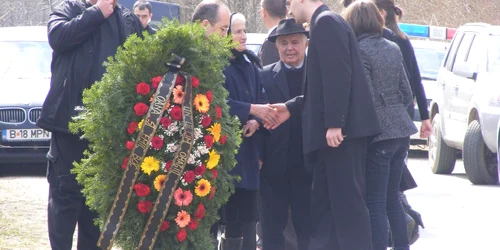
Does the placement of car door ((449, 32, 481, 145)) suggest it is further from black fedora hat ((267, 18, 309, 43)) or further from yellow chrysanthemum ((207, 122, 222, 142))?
yellow chrysanthemum ((207, 122, 222, 142))

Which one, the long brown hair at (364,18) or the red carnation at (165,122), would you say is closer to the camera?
the red carnation at (165,122)

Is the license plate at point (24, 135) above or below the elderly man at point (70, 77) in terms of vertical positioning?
below

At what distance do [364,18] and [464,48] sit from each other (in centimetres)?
672

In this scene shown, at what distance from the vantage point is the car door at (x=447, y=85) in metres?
13.0

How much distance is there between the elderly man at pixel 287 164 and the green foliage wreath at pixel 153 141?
1.35 metres

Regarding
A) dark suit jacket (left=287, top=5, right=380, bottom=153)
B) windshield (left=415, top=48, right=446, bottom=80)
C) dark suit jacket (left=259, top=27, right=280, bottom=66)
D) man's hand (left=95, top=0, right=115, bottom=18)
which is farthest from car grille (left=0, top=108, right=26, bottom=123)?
windshield (left=415, top=48, right=446, bottom=80)

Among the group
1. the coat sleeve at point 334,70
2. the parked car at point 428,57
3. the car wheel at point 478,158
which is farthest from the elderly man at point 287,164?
the parked car at point 428,57

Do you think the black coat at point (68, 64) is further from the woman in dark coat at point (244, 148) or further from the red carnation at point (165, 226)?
the red carnation at point (165, 226)

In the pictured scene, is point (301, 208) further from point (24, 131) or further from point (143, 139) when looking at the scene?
point (24, 131)

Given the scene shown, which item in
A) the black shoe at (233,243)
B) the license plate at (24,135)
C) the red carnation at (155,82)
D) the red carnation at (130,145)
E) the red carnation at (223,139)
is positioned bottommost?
the license plate at (24,135)

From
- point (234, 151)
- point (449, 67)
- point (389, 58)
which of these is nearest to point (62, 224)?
point (234, 151)

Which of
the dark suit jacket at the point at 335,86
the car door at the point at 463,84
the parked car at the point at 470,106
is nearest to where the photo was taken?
the dark suit jacket at the point at 335,86

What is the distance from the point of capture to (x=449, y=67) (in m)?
13.4

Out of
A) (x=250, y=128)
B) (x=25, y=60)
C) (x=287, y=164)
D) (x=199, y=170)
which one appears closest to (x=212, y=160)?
(x=199, y=170)
